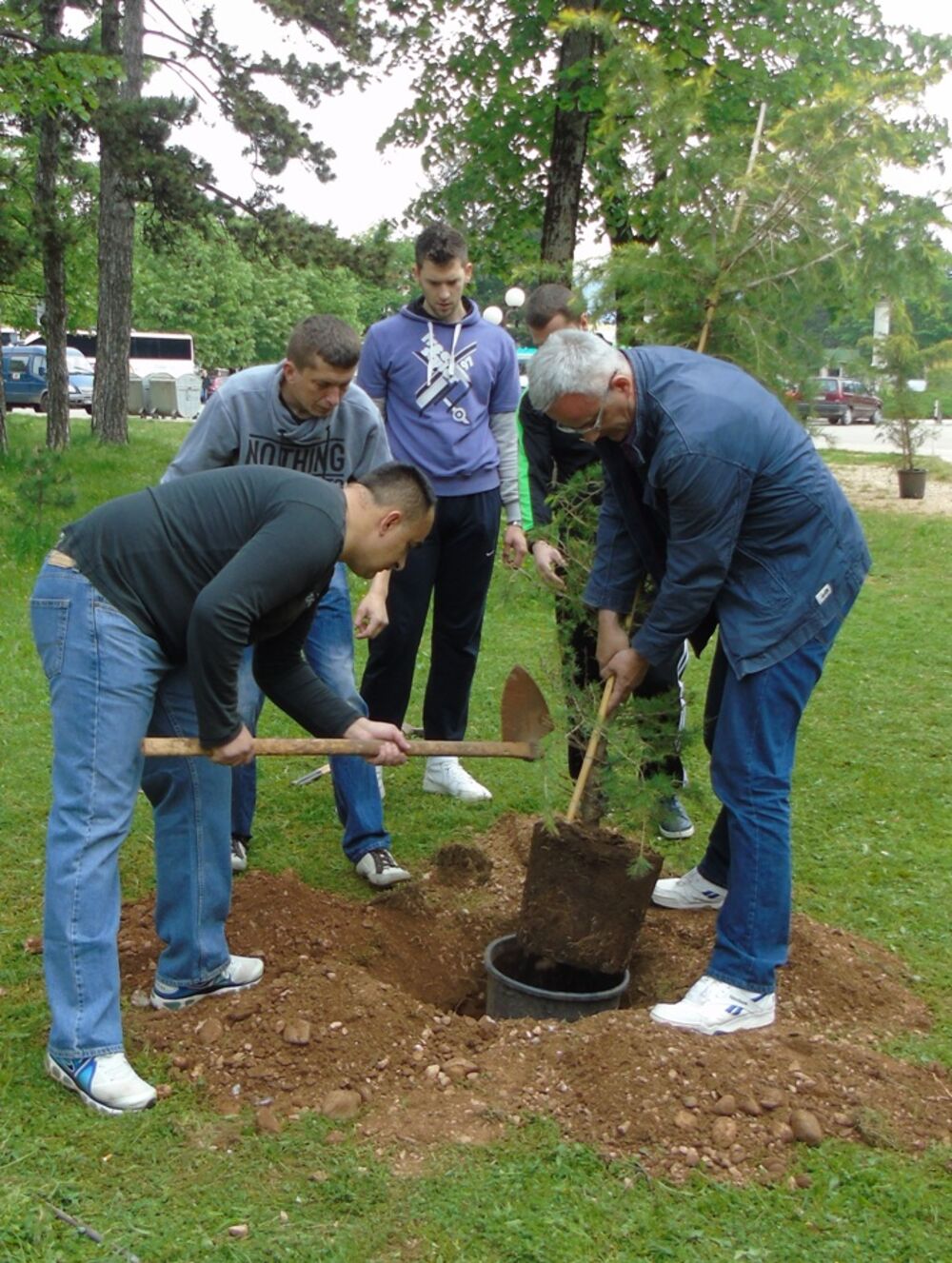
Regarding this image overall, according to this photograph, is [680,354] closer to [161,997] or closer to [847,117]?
[847,117]

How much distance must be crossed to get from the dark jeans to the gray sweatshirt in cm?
75

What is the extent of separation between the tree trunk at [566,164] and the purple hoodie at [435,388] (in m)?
7.16

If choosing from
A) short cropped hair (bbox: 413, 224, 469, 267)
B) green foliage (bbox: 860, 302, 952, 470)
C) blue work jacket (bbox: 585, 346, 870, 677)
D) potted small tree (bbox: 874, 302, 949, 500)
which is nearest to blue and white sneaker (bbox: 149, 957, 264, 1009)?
blue work jacket (bbox: 585, 346, 870, 677)

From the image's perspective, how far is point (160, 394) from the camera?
40.3m

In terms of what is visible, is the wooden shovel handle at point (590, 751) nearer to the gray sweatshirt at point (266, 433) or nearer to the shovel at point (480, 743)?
the shovel at point (480, 743)

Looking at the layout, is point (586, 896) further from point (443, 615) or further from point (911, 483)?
point (911, 483)

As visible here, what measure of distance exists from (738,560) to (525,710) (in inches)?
35.6

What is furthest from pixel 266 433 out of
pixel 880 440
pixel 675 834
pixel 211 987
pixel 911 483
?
pixel 880 440

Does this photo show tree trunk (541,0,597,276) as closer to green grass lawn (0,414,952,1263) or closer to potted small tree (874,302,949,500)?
potted small tree (874,302,949,500)

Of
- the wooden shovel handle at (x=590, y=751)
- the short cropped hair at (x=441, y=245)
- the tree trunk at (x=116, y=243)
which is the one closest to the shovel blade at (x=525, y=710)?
the wooden shovel handle at (x=590, y=751)

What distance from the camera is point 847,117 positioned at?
414cm

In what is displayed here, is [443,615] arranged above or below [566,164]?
below

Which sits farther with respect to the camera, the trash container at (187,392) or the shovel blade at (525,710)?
the trash container at (187,392)

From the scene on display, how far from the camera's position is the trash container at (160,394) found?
4000 cm
